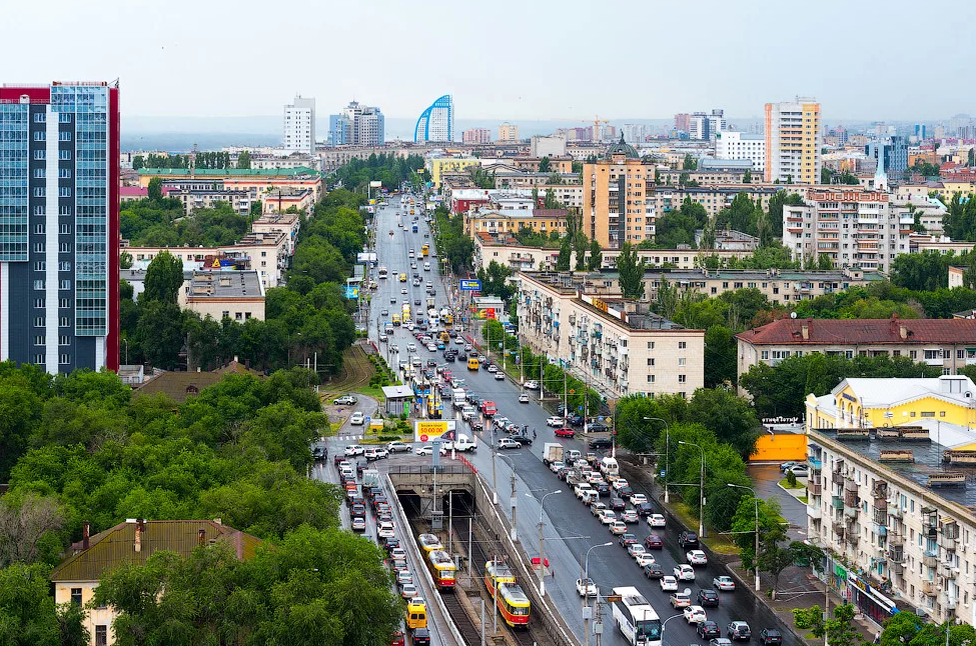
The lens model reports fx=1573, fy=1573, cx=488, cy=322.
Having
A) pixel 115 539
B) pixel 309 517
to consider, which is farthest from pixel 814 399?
pixel 115 539

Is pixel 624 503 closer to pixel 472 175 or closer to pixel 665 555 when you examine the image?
pixel 665 555

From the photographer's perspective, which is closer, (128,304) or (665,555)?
(665,555)

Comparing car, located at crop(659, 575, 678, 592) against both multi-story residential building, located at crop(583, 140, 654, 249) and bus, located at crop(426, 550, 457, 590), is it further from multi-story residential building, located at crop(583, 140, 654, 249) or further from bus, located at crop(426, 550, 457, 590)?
multi-story residential building, located at crop(583, 140, 654, 249)

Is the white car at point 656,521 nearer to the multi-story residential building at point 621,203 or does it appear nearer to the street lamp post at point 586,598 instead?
the street lamp post at point 586,598

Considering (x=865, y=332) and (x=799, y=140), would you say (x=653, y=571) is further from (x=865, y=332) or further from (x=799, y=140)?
(x=799, y=140)

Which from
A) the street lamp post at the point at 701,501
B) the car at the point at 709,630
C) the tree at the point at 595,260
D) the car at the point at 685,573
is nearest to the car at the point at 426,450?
the street lamp post at the point at 701,501

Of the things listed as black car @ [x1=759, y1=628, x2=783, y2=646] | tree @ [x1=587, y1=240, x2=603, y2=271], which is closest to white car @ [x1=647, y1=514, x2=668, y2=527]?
black car @ [x1=759, y1=628, x2=783, y2=646]

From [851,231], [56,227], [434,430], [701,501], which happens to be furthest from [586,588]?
[851,231]
